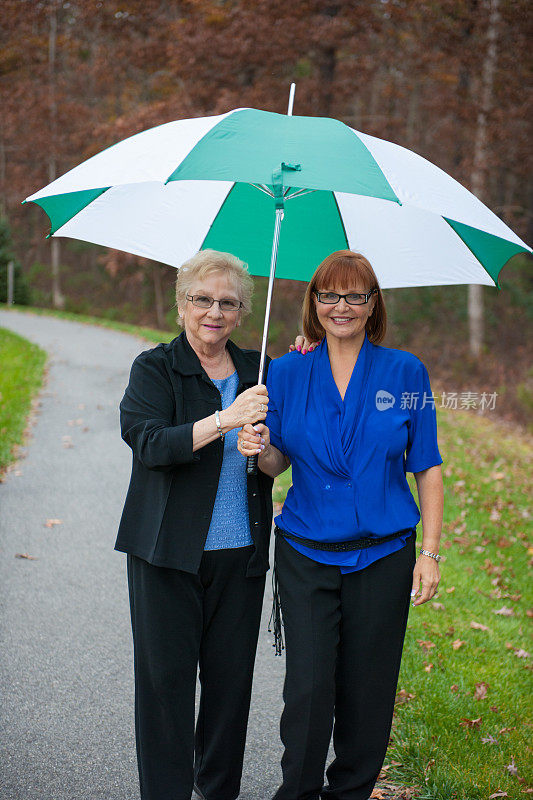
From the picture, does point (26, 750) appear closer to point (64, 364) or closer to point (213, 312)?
point (213, 312)

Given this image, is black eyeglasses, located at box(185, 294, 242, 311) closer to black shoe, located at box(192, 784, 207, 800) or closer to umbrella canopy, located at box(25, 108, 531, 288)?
umbrella canopy, located at box(25, 108, 531, 288)

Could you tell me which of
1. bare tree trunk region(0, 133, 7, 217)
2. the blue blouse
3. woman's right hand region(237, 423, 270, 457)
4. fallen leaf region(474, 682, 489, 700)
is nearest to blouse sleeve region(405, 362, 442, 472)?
the blue blouse

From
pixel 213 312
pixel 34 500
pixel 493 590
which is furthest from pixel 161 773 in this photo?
pixel 34 500

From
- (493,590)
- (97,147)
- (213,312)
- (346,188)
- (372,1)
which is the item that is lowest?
(493,590)

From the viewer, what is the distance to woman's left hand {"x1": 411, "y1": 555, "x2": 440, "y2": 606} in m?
2.99

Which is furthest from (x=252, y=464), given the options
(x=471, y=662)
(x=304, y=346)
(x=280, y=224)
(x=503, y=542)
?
(x=503, y=542)

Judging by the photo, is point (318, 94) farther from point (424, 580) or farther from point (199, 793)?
point (199, 793)

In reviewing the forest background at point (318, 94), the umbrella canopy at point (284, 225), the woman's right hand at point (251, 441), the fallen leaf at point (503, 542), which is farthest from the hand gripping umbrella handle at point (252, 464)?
the forest background at point (318, 94)

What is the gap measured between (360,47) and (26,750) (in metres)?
20.8

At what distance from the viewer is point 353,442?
112 inches

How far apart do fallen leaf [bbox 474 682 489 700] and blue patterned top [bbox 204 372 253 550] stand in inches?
87.0

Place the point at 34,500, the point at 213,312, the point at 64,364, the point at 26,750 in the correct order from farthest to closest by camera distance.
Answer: the point at 64,364 < the point at 34,500 < the point at 26,750 < the point at 213,312

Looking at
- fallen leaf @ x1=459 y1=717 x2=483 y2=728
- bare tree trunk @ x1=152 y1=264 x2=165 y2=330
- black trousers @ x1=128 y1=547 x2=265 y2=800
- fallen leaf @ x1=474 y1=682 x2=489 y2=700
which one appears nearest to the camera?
black trousers @ x1=128 y1=547 x2=265 y2=800

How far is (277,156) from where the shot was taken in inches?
102
